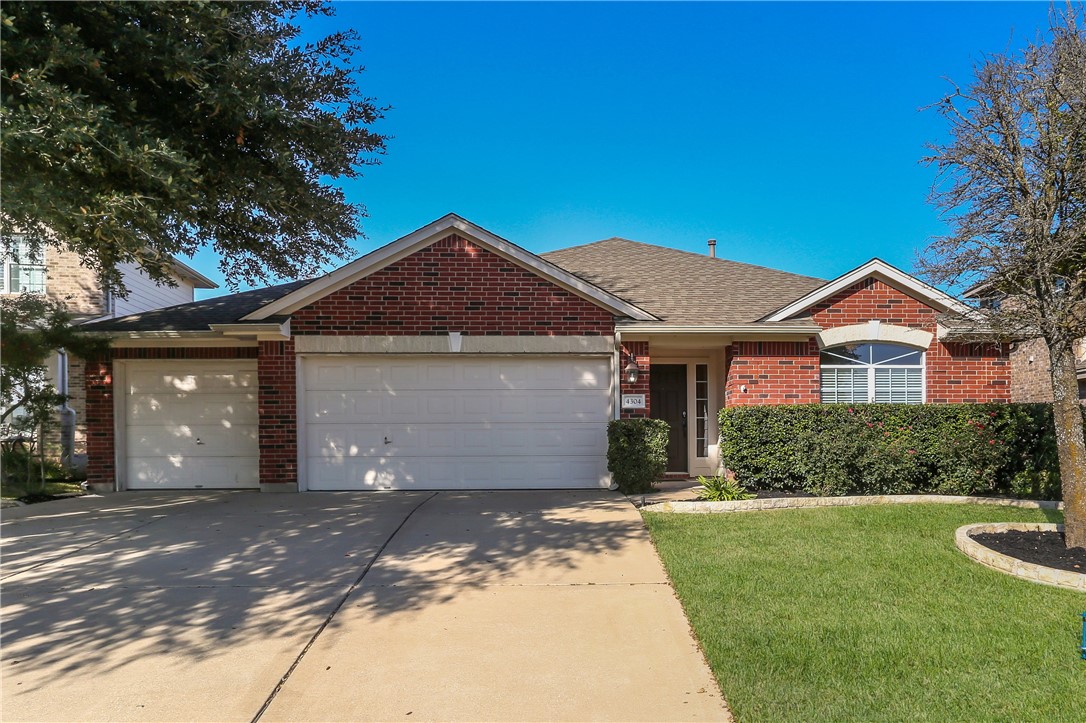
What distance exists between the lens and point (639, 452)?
32.8 feet

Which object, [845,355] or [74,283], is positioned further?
[74,283]

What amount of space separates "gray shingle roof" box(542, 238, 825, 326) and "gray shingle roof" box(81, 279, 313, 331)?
6.12 meters

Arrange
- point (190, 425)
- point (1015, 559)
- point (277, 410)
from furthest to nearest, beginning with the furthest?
1. point (190, 425)
2. point (277, 410)
3. point (1015, 559)

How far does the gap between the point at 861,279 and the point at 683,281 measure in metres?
3.47

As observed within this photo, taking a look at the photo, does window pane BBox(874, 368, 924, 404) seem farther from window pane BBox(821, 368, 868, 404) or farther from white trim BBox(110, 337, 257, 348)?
white trim BBox(110, 337, 257, 348)

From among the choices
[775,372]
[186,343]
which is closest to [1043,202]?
[775,372]

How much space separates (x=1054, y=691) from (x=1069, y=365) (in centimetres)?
404

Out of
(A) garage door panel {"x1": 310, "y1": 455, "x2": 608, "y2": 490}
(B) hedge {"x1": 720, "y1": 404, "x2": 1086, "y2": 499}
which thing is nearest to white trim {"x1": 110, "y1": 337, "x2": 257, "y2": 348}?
(A) garage door panel {"x1": 310, "y1": 455, "x2": 608, "y2": 490}

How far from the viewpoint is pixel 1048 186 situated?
241 inches

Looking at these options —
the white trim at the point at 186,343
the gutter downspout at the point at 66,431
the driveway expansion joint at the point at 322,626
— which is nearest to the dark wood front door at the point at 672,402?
the driveway expansion joint at the point at 322,626

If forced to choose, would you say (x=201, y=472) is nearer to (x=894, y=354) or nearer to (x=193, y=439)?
(x=193, y=439)

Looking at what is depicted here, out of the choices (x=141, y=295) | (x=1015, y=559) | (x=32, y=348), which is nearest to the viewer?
(x=1015, y=559)

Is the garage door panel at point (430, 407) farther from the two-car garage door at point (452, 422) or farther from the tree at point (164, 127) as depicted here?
the tree at point (164, 127)

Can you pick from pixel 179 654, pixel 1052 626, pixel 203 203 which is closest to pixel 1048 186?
pixel 1052 626
